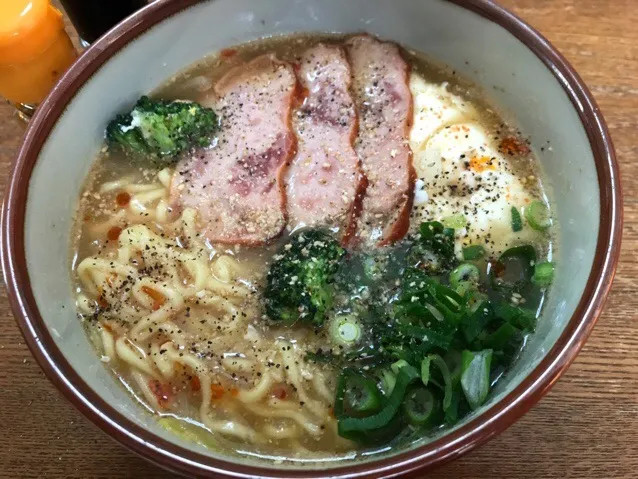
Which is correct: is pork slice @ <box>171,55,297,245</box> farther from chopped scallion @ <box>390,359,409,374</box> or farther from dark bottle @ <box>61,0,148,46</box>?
chopped scallion @ <box>390,359,409,374</box>

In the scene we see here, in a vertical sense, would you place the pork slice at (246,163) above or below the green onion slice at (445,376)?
above

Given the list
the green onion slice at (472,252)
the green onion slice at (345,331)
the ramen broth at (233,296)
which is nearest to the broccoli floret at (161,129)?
the ramen broth at (233,296)

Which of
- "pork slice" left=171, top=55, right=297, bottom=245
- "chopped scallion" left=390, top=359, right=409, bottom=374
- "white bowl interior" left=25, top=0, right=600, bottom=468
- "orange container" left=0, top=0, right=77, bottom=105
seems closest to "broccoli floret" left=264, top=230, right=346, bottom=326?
"pork slice" left=171, top=55, right=297, bottom=245

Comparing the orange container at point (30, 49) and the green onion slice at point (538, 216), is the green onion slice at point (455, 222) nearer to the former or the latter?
the green onion slice at point (538, 216)

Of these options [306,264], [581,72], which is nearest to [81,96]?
[306,264]

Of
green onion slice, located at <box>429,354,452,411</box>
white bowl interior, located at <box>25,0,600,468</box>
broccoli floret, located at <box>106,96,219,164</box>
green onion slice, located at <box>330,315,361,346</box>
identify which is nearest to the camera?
green onion slice, located at <box>429,354,452,411</box>

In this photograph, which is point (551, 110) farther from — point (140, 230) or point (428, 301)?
point (140, 230)

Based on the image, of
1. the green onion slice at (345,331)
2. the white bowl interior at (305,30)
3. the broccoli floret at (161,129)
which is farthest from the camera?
the broccoli floret at (161,129)
